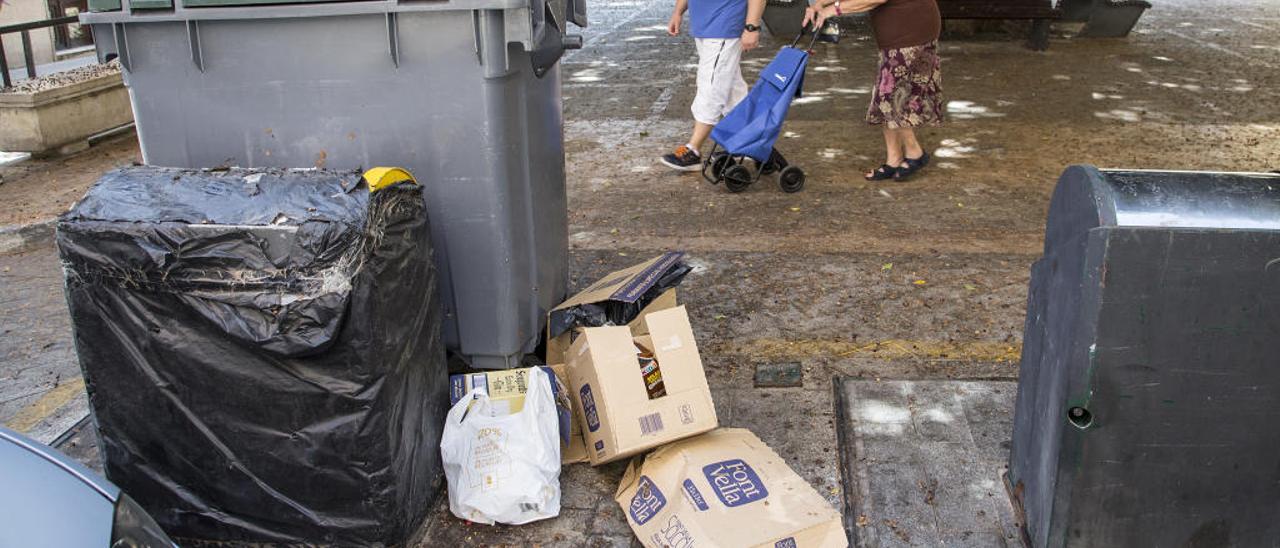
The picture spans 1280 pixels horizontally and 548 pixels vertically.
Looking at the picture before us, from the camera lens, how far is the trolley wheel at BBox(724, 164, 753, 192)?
21.6 feet

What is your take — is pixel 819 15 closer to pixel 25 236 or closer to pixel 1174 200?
pixel 1174 200

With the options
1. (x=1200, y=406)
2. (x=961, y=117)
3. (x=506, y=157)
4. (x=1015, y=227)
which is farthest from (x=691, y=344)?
(x=961, y=117)

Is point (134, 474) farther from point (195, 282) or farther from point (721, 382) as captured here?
point (721, 382)

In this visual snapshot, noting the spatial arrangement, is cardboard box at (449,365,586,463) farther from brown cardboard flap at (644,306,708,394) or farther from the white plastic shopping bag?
brown cardboard flap at (644,306,708,394)

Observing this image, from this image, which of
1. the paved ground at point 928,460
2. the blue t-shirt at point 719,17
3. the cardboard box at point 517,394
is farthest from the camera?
the blue t-shirt at point 719,17

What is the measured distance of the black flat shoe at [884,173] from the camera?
272 inches

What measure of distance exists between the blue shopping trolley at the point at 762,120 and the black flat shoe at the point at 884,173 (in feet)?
1.98

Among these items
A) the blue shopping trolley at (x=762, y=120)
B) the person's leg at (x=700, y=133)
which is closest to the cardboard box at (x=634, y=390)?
the blue shopping trolley at (x=762, y=120)

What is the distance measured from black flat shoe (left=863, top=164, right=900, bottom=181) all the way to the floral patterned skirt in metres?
0.38

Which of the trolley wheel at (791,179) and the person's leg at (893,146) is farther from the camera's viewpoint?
the person's leg at (893,146)

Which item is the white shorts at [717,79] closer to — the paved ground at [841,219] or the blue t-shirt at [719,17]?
the blue t-shirt at [719,17]

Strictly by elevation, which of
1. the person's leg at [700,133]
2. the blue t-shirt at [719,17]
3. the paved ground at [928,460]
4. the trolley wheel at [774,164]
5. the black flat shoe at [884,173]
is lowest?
the paved ground at [928,460]

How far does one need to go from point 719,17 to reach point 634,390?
145 inches

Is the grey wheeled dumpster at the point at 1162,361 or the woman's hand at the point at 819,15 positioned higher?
the woman's hand at the point at 819,15
